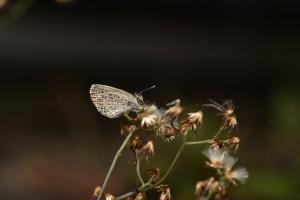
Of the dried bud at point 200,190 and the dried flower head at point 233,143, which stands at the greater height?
the dried flower head at point 233,143

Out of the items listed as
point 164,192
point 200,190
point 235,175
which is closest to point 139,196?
point 164,192

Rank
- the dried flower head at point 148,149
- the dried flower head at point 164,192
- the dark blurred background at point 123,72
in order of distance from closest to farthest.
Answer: the dried flower head at point 164,192, the dried flower head at point 148,149, the dark blurred background at point 123,72

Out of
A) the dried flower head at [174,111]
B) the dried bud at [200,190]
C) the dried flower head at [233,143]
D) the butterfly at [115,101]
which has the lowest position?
the dried bud at [200,190]

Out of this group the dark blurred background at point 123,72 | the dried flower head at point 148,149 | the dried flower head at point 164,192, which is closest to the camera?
the dried flower head at point 164,192

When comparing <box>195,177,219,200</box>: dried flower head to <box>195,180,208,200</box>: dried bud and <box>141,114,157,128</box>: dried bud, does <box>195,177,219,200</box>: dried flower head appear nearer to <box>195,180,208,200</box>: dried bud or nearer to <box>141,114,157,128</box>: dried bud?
<box>195,180,208,200</box>: dried bud

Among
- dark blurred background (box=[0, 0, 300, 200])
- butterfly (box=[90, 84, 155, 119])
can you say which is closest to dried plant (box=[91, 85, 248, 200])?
butterfly (box=[90, 84, 155, 119])

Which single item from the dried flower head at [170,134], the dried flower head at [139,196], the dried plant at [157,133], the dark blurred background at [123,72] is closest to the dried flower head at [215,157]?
the dried plant at [157,133]

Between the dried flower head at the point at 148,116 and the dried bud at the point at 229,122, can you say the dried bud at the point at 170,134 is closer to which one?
the dried flower head at the point at 148,116

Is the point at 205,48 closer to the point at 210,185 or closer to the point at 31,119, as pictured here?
the point at 31,119
